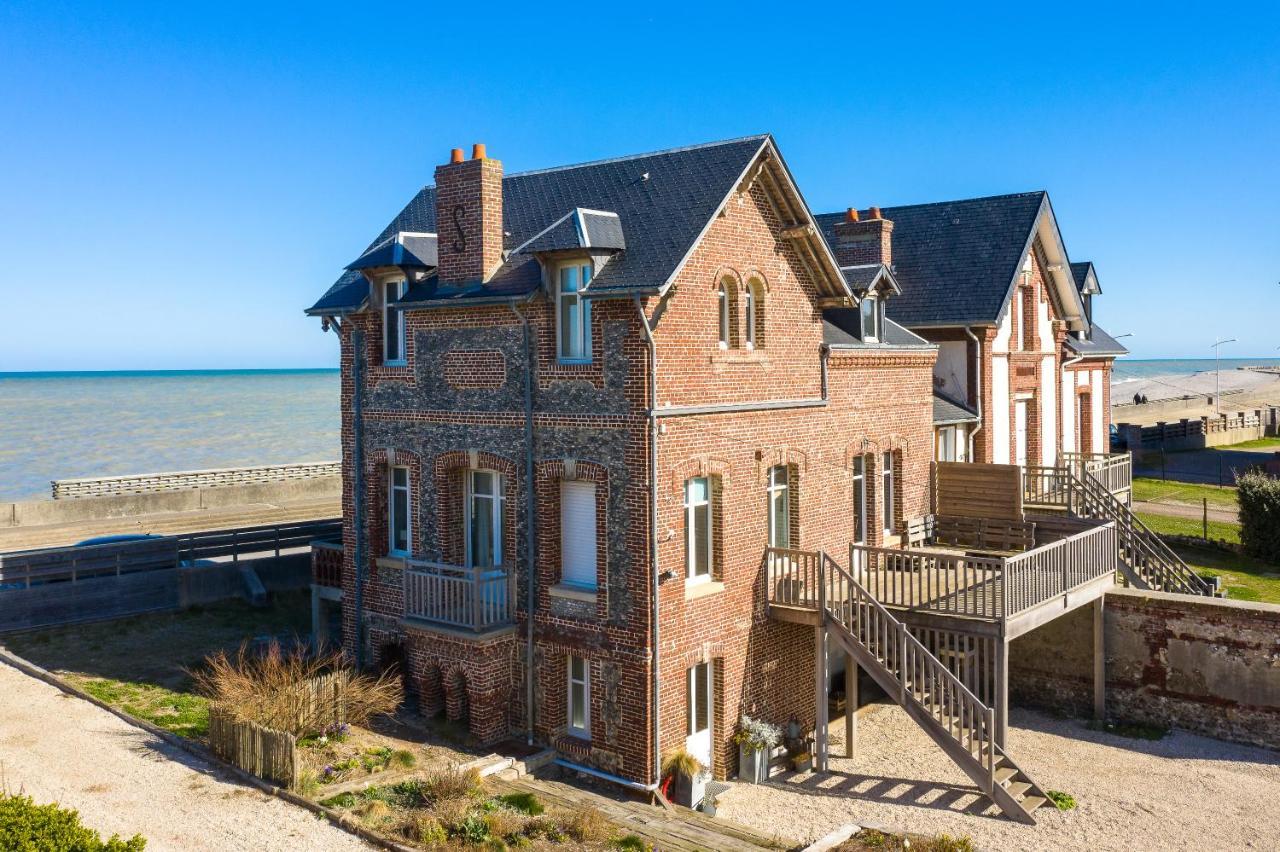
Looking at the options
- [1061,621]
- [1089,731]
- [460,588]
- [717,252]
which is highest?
[717,252]

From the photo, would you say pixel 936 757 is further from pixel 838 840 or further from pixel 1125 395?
pixel 1125 395

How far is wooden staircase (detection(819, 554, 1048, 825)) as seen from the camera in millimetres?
16625

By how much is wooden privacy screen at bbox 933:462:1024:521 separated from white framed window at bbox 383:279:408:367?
12.0 metres

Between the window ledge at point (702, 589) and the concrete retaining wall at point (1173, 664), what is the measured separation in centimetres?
797

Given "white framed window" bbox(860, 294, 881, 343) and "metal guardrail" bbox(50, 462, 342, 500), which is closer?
"white framed window" bbox(860, 294, 881, 343)

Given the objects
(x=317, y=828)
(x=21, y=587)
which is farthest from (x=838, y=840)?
(x=21, y=587)

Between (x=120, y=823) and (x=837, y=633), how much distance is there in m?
10.8

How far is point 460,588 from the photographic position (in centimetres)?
1830

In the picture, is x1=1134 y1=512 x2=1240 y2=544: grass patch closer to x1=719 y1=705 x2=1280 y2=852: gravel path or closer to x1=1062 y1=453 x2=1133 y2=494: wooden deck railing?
x1=1062 y1=453 x2=1133 y2=494: wooden deck railing

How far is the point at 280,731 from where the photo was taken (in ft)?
51.2

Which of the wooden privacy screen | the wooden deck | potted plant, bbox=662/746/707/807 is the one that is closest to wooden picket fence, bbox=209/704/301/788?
the wooden deck

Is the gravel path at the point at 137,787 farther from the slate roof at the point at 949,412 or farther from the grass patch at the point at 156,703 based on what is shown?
the slate roof at the point at 949,412

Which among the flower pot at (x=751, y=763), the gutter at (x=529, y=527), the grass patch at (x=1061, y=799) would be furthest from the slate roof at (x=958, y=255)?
the flower pot at (x=751, y=763)

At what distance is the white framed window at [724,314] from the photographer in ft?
60.1
